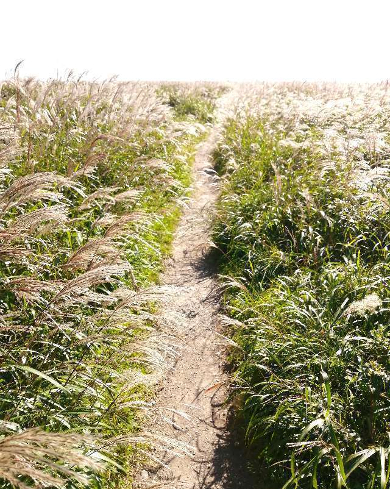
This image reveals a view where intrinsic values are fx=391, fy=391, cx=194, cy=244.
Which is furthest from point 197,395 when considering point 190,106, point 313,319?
point 190,106

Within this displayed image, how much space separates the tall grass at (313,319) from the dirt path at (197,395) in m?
0.24

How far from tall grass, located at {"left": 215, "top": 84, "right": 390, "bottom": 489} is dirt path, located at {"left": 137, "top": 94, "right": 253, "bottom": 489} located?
24 centimetres

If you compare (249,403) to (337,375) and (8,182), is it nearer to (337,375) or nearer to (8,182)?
(337,375)

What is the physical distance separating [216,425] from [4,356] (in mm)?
1943

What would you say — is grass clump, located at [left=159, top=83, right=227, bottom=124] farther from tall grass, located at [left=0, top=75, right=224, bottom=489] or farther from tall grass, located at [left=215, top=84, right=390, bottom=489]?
tall grass, located at [left=0, top=75, right=224, bottom=489]

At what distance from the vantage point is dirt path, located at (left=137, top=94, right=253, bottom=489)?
308 centimetres

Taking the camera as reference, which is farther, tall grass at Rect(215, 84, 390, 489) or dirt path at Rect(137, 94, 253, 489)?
dirt path at Rect(137, 94, 253, 489)

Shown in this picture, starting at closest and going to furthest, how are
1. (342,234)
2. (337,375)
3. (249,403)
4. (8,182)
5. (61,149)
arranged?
(337,375) → (249,403) → (8,182) → (342,234) → (61,149)

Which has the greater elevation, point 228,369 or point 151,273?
point 151,273

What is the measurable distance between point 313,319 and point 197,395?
4.49 feet

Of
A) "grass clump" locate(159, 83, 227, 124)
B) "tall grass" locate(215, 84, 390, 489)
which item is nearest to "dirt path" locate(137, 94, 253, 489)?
"tall grass" locate(215, 84, 390, 489)

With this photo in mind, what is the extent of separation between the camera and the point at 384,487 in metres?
2.38

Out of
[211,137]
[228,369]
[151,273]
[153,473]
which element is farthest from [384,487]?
[211,137]

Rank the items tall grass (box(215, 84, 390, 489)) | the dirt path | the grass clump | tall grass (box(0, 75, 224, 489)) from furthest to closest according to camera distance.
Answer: the grass clump, the dirt path, tall grass (box(215, 84, 390, 489)), tall grass (box(0, 75, 224, 489))
